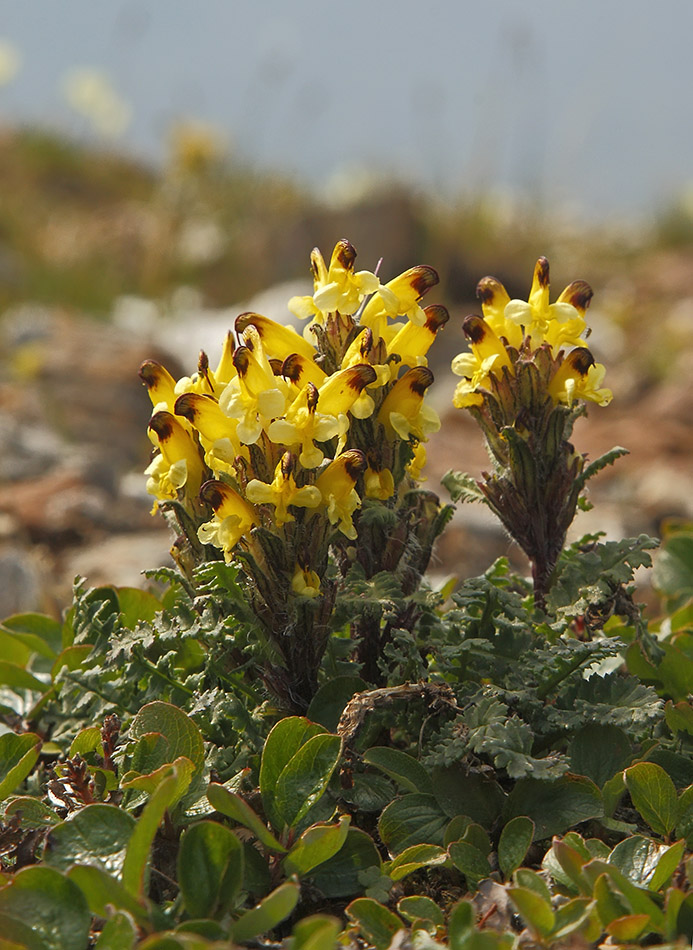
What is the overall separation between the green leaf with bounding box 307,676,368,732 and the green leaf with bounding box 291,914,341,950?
44 cm

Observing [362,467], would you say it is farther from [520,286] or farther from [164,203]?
[164,203]

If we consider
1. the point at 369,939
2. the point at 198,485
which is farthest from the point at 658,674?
the point at 198,485

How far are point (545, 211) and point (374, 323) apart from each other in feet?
39.6

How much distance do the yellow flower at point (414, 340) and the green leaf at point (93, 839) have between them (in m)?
0.80

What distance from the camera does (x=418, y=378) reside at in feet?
5.13

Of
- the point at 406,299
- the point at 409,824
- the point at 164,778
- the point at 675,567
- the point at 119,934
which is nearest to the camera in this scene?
the point at 119,934

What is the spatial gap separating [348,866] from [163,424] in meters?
0.70

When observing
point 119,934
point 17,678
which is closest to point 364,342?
point 119,934

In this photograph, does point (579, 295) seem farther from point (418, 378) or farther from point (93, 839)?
point (93, 839)

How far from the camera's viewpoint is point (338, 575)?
1588 millimetres

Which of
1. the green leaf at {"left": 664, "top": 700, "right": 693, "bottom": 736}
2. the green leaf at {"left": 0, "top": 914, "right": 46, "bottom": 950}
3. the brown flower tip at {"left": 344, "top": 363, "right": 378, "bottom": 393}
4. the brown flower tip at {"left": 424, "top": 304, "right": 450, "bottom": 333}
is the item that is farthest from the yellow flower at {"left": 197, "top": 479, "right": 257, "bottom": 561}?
the green leaf at {"left": 664, "top": 700, "right": 693, "bottom": 736}

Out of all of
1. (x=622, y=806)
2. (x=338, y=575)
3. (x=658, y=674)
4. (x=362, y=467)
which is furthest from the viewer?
(x=658, y=674)

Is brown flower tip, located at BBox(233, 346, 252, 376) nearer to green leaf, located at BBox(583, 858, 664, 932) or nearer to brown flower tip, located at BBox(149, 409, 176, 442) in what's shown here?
brown flower tip, located at BBox(149, 409, 176, 442)

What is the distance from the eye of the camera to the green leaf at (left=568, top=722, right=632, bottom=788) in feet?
5.27
